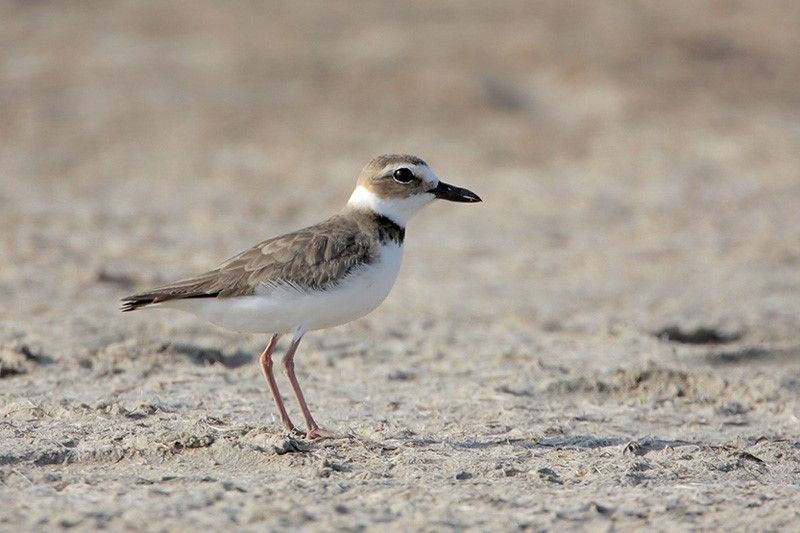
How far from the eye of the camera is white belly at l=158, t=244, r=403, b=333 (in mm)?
6297

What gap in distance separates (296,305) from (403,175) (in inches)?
44.8

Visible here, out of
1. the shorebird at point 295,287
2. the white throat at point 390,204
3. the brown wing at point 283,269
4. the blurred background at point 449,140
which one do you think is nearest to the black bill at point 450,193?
the white throat at point 390,204

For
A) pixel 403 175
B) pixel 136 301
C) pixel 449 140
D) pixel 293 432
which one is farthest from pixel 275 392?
pixel 449 140

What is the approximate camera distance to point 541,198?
44.6ft

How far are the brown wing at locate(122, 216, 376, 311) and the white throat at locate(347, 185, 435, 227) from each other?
36 centimetres

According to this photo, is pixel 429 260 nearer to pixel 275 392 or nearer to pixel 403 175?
pixel 403 175

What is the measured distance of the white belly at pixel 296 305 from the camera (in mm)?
6297

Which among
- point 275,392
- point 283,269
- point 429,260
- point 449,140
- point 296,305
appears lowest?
point 275,392

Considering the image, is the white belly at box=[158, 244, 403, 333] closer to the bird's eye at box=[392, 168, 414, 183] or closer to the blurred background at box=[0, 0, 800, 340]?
the bird's eye at box=[392, 168, 414, 183]

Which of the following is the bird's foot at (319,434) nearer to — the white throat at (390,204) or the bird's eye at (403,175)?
the white throat at (390,204)

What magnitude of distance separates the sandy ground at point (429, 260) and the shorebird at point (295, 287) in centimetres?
52

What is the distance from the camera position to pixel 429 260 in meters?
11.7

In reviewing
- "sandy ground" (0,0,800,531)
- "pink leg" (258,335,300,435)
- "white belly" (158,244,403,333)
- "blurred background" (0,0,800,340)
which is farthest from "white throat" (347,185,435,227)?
"blurred background" (0,0,800,340)

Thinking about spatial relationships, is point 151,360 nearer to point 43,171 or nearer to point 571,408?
point 571,408
